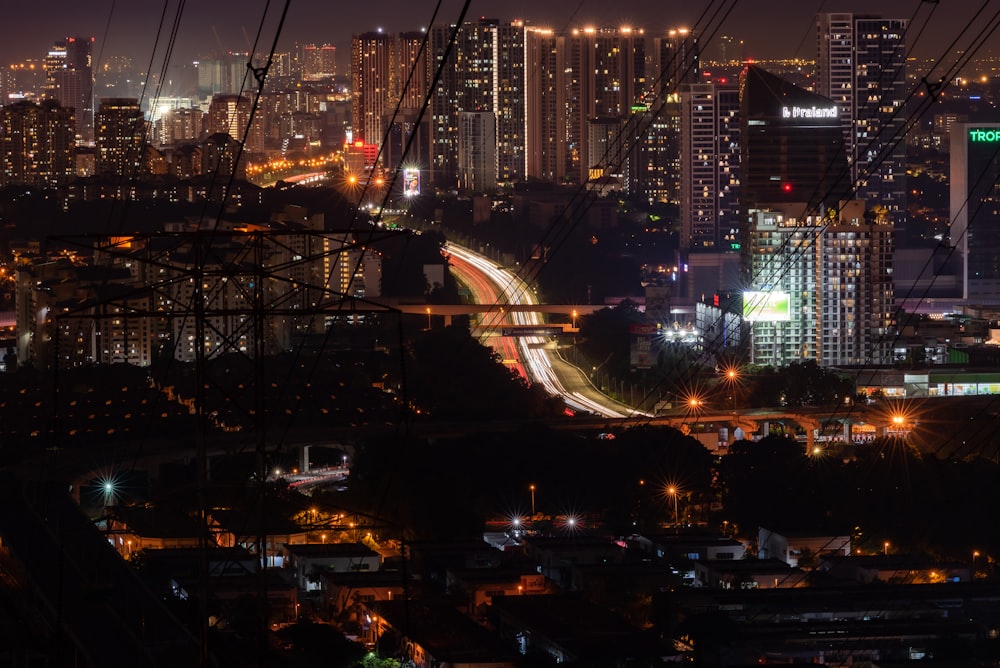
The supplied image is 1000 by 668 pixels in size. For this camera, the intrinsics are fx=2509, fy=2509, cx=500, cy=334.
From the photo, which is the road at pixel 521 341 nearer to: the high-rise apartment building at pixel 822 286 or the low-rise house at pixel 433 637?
the high-rise apartment building at pixel 822 286

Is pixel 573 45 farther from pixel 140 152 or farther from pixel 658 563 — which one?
pixel 658 563

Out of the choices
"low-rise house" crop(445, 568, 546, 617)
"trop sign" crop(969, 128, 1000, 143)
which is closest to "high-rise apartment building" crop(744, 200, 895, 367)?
"trop sign" crop(969, 128, 1000, 143)

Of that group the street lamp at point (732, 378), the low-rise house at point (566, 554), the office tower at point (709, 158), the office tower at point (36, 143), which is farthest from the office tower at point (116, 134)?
the low-rise house at point (566, 554)

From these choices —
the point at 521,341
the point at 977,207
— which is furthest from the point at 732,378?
the point at 977,207

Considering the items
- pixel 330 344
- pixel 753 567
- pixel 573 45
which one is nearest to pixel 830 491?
pixel 753 567

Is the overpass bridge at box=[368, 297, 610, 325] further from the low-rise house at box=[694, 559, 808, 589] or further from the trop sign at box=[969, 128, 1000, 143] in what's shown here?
the low-rise house at box=[694, 559, 808, 589]
